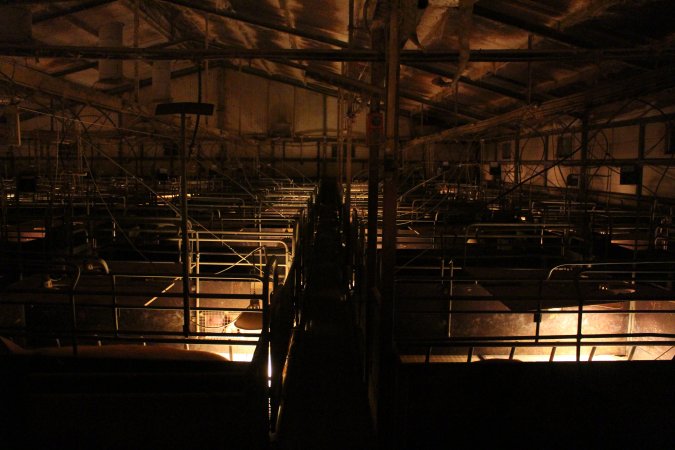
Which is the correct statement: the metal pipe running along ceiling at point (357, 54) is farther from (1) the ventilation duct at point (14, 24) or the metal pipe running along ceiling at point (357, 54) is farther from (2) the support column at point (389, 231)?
(1) the ventilation duct at point (14, 24)

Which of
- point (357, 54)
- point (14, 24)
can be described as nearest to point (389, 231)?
point (357, 54)

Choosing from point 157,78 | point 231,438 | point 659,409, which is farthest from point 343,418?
point 157,78

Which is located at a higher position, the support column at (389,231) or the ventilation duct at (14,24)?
the ventilation duct at (14,24)

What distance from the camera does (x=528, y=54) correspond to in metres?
4.05

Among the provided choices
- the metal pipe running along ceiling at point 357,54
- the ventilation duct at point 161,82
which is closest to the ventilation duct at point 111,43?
the ventilation duct at point 161,82

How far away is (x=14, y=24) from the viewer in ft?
16.0

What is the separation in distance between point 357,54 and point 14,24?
3.31m

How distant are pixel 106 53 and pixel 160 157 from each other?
855 inches

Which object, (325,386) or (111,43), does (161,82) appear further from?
(325,386)

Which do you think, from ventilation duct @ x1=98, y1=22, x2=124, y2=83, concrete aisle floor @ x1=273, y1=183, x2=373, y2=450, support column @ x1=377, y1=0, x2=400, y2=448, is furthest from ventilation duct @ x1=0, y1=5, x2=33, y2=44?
concrete aisle floor @ x1=273, y1=183, x2=373, y2=450

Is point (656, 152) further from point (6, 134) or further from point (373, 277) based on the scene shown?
point (6, 134)

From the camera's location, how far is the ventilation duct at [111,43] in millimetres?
8180

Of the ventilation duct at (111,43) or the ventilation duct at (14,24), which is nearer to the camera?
the ventilation duct at (14,24)

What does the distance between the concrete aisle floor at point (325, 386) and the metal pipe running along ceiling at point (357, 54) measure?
307 centimetres
